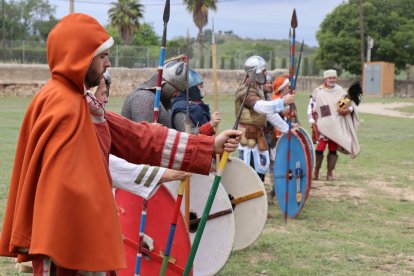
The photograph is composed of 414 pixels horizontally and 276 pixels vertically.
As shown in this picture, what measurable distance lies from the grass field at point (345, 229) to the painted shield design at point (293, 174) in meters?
0.18

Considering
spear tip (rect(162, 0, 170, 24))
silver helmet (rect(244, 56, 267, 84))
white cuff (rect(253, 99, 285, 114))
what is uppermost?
spear tip (rect(162, 0, 170, 24))

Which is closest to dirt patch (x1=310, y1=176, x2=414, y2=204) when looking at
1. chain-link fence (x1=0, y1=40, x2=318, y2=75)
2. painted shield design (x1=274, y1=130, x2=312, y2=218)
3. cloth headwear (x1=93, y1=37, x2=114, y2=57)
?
painted shield design (x1=274, y1=130, x2=312, y2=218)

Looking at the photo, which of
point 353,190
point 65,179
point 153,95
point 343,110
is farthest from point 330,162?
point 65,179

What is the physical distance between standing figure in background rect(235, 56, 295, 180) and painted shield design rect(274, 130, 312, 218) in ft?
0.60

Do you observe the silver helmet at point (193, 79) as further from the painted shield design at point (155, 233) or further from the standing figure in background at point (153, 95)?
the painted shield design at point (155, 233)

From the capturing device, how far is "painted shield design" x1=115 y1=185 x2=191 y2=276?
4.47 metres

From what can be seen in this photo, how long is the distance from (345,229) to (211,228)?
2.80 meters

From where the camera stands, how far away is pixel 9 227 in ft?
9.51

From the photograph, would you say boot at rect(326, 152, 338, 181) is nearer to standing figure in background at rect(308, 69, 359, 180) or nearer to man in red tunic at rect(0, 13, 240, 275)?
standing figure in background at rect(308, 69, 359, 180)

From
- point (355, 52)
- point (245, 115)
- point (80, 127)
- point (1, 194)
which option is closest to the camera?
point (80, 127)

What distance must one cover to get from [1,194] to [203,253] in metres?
4.51

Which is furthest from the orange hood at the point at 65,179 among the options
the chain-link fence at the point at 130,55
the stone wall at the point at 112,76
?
the chain-link fence at the point at 130,55

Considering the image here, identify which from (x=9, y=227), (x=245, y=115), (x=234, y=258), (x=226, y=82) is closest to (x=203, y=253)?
(x=234, y=258)

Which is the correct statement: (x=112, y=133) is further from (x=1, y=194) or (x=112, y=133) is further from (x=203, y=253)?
(x=1, y=194)
